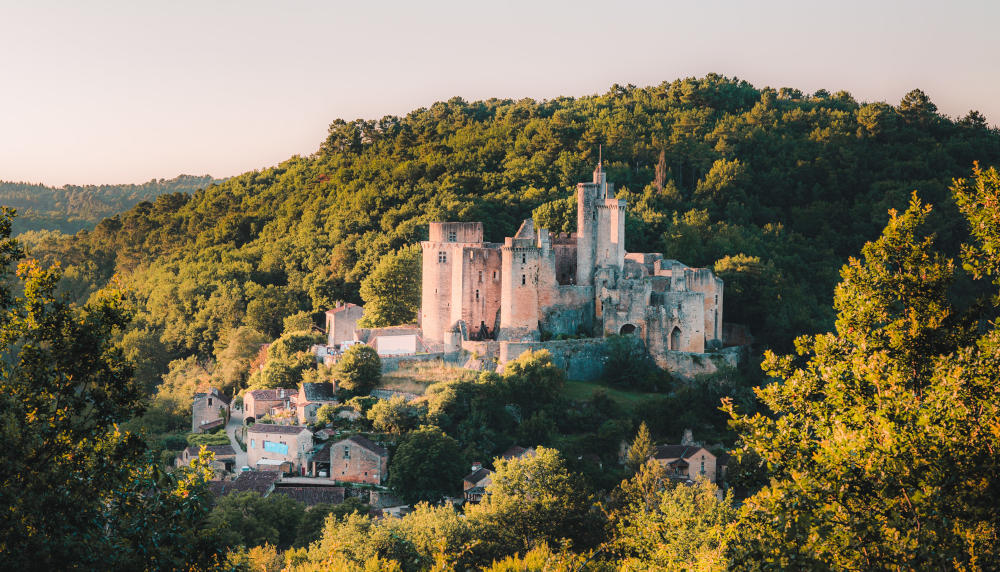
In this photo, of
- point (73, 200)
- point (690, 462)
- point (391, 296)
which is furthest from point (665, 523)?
point (73, 200)

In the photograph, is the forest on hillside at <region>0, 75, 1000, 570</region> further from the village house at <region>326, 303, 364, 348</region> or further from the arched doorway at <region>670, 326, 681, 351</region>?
the village house at <region>326, 303, 364, 348</region>

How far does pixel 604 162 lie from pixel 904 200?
58.7 feet

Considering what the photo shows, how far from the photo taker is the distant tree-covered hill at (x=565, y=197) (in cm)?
5053

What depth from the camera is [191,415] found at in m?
41.7

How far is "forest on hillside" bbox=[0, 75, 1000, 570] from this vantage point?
1039cm

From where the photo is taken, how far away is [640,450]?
3366 centimetres

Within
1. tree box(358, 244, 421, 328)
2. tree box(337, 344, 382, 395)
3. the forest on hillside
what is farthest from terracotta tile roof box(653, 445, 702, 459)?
tree box(358, 244, 421, 328)

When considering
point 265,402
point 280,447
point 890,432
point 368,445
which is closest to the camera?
point 890,432

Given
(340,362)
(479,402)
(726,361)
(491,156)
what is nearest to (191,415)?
(340,362)

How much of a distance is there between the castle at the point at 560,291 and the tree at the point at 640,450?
17.5 feet

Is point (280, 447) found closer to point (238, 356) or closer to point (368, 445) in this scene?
point (368, 445)

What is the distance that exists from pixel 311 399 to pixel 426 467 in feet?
21.0

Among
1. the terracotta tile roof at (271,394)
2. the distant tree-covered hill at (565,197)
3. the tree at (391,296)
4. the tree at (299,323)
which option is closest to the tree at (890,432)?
the terracotta tile roof at (271,394)

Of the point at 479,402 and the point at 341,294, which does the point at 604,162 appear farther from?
the point at 479,402
